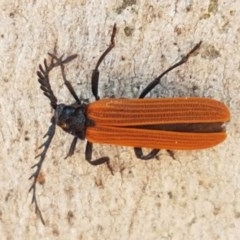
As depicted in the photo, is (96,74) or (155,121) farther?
(96,74)

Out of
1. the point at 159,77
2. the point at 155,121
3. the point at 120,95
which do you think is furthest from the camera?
the point at 120,95

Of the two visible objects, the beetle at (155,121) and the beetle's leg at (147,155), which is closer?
the beetle at (155,121)

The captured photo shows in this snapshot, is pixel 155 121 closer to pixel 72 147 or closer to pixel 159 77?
pixel 159 77

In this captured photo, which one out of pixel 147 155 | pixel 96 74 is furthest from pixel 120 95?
pixel 147 155

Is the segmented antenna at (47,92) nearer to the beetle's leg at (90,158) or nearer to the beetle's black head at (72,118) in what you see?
the beetle's black head at (72,118)

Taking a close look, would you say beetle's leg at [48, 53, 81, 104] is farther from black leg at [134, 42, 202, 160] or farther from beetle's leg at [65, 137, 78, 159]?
black leg at [134, 42, 202, 160]

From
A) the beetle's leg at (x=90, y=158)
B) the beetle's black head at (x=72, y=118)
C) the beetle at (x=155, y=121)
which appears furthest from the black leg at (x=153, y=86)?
the beetle's black head at (x=72, y=118)
